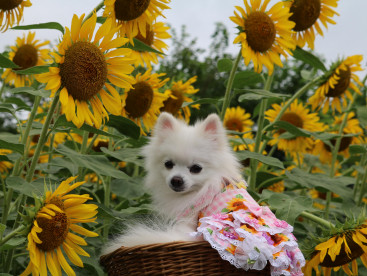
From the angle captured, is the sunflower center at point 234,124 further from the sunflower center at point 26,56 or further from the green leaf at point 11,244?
the green leaf at point 11,244

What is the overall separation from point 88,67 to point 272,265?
105 centimetres

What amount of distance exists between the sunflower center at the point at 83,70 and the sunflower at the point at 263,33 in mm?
948

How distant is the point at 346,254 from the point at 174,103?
1.57 meters

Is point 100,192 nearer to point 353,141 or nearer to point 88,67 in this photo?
point 88,67

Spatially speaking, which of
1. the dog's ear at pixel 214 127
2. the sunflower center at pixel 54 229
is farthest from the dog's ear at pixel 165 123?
the sunflower center at pixel 54 229

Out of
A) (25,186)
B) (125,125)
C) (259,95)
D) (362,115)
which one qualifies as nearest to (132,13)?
(125,125)

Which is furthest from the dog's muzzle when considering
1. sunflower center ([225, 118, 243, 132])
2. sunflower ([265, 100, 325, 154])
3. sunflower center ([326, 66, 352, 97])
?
sunflower center ([225, 118, 243, 132])

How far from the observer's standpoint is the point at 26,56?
3.44 metres

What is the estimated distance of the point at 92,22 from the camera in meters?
2.03

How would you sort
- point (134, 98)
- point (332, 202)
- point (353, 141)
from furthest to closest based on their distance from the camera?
1. point (353, 141)
2. point (332, 202)
3. point (134, 98)

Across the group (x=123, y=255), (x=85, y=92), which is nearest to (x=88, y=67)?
(x=85, y=92)

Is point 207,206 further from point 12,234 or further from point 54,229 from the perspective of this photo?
point 12,234

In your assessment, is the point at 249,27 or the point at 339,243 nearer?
the point at 339,243

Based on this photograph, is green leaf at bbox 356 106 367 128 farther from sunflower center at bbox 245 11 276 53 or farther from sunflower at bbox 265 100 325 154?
sunflower center at bbox 245 11 276 53
